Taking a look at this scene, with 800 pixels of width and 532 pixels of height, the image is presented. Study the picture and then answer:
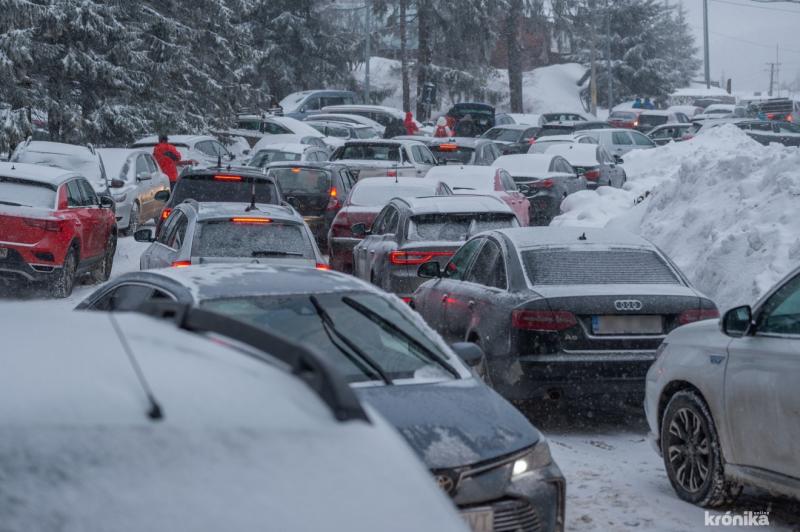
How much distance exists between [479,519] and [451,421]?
489mm

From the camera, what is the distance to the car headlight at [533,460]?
527 centimetres

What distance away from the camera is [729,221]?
50.3 feet

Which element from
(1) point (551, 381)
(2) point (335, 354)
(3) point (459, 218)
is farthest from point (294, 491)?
(3) point (459, 218)

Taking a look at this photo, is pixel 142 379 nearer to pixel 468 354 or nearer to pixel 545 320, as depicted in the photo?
pixel 468 354

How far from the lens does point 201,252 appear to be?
35.7 feet

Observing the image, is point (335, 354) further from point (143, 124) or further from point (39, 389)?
point (143, 124)

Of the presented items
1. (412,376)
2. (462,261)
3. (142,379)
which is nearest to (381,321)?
(412,376)

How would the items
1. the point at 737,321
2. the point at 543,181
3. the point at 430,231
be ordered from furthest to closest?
the point at 543,181 < the point at 430,231 < the point at 737,321

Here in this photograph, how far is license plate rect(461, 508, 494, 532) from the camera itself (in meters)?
5.02

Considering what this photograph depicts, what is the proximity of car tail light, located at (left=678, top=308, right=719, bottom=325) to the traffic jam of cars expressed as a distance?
16 mm

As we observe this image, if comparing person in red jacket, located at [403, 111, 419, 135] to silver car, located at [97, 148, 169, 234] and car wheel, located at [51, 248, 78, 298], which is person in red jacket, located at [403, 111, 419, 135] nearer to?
silver car, located at [97, 148, 169, 234]

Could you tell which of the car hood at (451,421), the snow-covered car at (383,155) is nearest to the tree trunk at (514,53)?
the snow-covered car at (383,155)

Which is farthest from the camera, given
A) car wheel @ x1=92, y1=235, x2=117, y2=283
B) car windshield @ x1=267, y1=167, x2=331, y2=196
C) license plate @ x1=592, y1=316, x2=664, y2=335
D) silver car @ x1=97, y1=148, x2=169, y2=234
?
silver car @ x1=97, y1=148, x2=169, y2=234

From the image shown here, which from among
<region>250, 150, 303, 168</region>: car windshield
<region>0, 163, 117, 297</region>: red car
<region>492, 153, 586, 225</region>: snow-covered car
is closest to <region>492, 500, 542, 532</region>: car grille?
<region>0, 163, 117, 297</region>: red car
